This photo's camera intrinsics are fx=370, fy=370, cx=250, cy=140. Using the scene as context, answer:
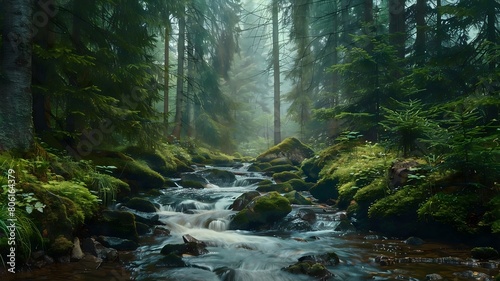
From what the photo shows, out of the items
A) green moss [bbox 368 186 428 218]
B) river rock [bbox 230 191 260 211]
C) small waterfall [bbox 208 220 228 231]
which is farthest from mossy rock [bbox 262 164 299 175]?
green moss [bbox 368 186 428 218]

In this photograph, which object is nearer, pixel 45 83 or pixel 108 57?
pixel 45 83

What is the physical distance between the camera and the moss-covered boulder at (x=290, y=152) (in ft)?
67.6

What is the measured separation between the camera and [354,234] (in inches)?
336

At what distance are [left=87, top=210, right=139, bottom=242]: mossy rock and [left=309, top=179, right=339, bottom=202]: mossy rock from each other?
6.67 metres

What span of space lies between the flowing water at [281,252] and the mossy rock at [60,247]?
0.98 metres

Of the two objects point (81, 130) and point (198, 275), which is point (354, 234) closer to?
point (198, 275)

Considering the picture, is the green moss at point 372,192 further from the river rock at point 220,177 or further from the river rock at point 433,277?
the river rock at point 220,177

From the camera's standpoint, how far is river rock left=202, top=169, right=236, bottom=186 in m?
16.1

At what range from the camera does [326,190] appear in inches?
477

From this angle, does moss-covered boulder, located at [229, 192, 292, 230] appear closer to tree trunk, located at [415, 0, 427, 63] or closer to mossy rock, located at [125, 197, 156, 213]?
mossy rock, located at [125, 197, 156, 213]

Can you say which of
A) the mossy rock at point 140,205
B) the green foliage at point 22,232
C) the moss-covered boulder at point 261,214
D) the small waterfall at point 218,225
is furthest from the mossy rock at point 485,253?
the mossy rock at point 140,205

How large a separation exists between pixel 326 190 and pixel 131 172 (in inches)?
252

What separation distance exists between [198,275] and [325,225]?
4514 millimetres

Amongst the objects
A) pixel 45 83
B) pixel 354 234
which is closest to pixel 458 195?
pixel 354 234
